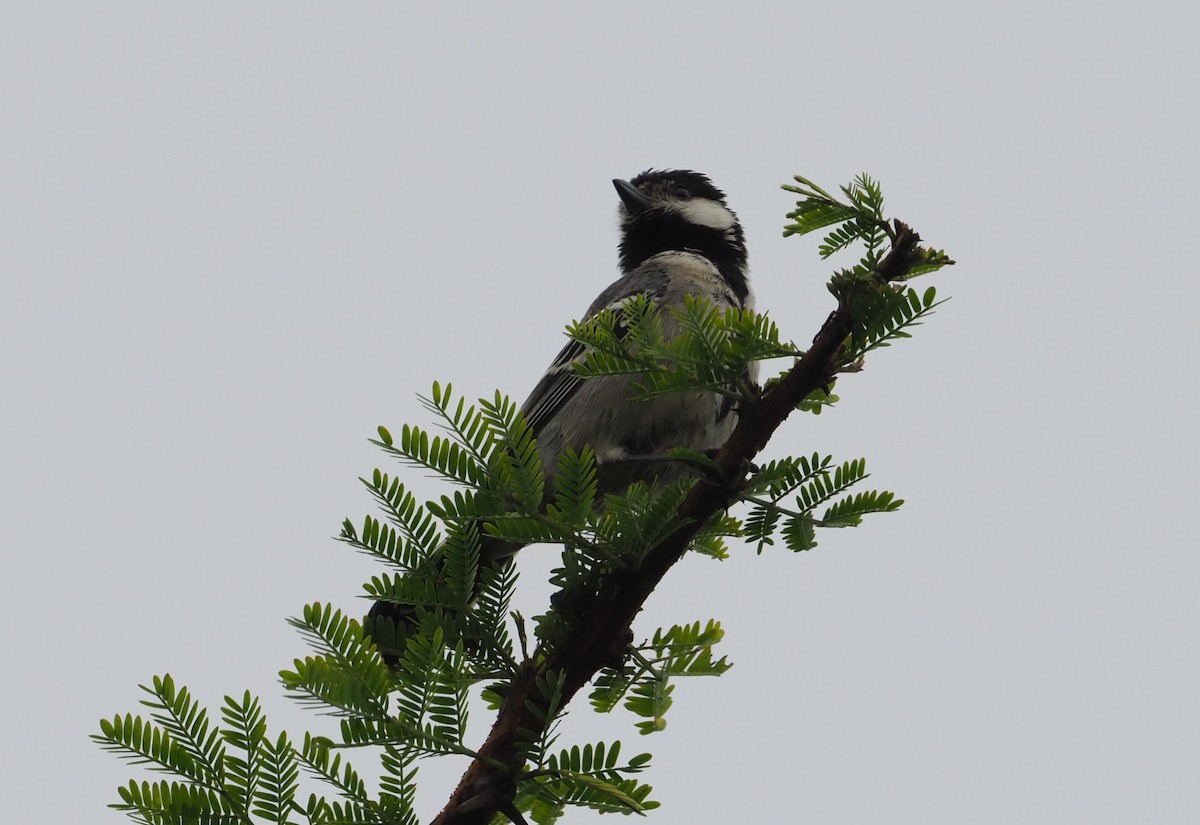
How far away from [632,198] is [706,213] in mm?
461

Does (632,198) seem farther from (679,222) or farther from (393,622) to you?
(393,622)

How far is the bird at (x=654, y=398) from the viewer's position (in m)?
5.33

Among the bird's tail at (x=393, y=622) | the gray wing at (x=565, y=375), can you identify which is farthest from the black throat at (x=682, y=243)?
the bird's tail at (x=393, y=622)

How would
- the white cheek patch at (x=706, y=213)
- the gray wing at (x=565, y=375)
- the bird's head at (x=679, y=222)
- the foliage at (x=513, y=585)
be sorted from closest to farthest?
the foliage at (x=513, y=585)
the gray wing at (x=565, y=375)
the bird's head at (x=679, y=222)
the white cheek patch at (x=706, y=213)

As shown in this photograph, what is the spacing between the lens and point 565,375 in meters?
5.97

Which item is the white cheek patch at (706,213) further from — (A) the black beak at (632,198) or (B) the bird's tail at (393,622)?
(B) the bird's tail at (393,622)

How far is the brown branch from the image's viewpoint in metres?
3.01

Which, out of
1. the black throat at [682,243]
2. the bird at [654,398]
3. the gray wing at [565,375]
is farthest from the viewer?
the black throat at [682,243]

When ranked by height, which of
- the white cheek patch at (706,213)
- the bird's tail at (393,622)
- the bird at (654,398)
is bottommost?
the bird's tail at (393,622)

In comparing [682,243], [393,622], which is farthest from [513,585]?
[682,243]

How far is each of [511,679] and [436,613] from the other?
0.81ft

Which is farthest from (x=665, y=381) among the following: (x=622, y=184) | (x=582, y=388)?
(x=622, y=184)

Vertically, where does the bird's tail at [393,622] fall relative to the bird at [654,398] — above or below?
below

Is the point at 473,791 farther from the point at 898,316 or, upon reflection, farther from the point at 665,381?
the point at 898,316
